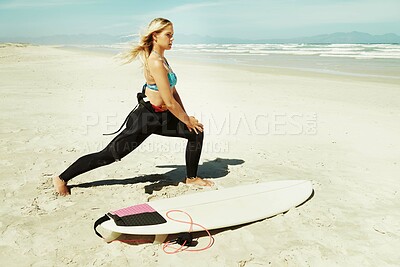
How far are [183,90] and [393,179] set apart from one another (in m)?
8.47

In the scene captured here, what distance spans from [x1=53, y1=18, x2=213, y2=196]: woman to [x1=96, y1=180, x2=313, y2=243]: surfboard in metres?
0.77

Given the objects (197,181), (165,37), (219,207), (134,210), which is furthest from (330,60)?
(134,210)

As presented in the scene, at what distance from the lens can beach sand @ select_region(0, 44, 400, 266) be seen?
307 cm

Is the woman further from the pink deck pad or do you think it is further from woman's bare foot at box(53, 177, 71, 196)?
the pink deck pad

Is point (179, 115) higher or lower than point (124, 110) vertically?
higher

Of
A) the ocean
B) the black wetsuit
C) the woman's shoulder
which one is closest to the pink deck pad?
the black wetsuit

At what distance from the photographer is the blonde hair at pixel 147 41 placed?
382 cm

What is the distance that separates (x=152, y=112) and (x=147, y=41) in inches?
29.3

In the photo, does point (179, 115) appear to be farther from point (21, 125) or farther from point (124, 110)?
point (124, 110)

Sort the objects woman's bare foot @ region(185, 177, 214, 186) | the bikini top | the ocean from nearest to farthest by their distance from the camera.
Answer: the bikini top
woman's bare foot @ region(185, 177, 214, 186)
the ocean

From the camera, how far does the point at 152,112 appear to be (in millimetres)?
4016

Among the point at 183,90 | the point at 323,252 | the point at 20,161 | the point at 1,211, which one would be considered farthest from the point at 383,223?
the point at 183,90

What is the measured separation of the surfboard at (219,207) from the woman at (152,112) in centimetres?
77

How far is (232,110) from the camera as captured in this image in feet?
30.6
